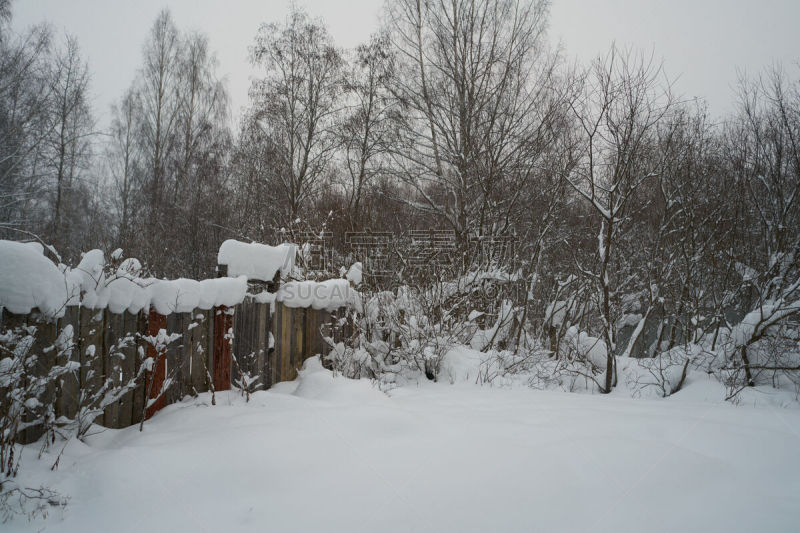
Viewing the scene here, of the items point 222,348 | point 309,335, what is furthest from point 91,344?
point 309,335

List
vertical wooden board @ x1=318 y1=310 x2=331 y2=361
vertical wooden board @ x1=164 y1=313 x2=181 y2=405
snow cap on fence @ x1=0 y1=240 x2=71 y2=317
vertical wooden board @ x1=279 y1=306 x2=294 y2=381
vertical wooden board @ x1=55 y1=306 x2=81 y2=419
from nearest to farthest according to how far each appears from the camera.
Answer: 1. snow cap on fence @ x1=0 y1=240 x2=71 y2=317
2. vertical wooden board @ x1=55 y1=306 x2=81 y2=419
3. vertical wooden board @ x1=164 y1=313 x2=181 y2=405
4. vertical wooden board @ x1=279 y1=306 x2=294 y2=381
5. vertical wooden board @ x1=318 y1=310 x2=331 y2=361

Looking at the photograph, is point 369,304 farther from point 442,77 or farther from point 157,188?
point 157,188

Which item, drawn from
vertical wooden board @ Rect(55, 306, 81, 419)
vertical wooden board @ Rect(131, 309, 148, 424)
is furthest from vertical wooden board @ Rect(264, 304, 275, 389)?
vertical wooden board @ Rect(55, 306, 81, 419)

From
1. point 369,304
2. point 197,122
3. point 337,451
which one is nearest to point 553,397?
point 337,451

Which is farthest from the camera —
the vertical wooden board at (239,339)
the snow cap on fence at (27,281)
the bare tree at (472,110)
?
the bare tree at (472,110)

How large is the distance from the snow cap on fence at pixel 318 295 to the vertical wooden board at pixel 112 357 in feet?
5.37

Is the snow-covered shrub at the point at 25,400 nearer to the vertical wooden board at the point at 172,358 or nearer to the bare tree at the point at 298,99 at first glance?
the vertical wooden board at the point at 172,358

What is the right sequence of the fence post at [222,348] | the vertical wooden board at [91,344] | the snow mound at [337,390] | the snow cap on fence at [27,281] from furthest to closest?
the fence post at [222,348]
the snow mound at [337,390]
the vertical wooden board at [91,344]
the snow cap on fence at [27,281]

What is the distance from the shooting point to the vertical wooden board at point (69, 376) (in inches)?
93.8

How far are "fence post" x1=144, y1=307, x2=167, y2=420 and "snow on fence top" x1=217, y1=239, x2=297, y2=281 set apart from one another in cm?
102

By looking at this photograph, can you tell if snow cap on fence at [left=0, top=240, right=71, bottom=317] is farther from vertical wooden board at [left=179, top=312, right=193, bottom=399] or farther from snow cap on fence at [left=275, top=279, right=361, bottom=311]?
snow cap on fence at [left=275, top=279, right=361, bottom=311]

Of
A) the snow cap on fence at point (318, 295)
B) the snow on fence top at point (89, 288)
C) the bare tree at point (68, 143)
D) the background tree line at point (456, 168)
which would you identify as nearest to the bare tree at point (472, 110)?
the background tree line at point (456, 168)

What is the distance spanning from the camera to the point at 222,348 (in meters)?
3.51

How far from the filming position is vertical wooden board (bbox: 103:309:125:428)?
2.65 m
